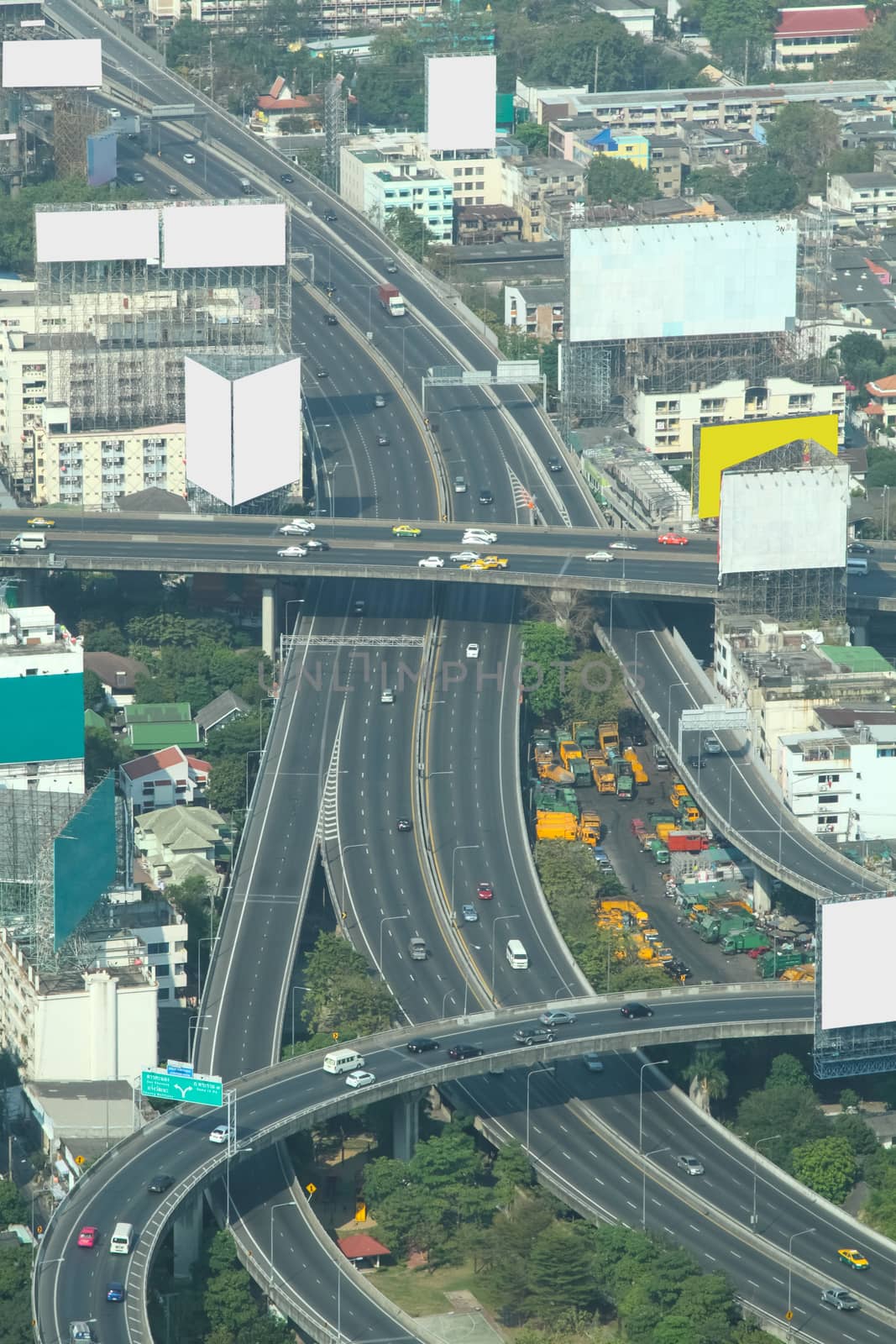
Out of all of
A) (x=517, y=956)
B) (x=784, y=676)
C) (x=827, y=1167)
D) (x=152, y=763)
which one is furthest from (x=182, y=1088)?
(x=784, y=676)

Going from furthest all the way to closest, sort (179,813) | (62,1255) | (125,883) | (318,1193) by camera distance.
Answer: (179,813) < (125,883) < (318,1193) < (62,1255)

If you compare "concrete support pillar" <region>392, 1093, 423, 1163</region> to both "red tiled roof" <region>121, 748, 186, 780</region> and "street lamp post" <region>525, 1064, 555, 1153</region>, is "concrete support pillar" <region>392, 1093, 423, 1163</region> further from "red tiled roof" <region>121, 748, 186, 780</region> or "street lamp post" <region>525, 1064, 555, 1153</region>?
"red tiled roof" <region>121, 748, 186, 780</region>

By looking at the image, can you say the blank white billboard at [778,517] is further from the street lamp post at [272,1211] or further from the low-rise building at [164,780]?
the street lamp post at [272,1211]

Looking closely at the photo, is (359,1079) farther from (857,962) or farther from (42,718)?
(42,718)

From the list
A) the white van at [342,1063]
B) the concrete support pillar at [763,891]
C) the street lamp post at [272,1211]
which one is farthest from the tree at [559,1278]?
the concrete support pillar at [763,891]

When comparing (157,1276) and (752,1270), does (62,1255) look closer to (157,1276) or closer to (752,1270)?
(157,1276)

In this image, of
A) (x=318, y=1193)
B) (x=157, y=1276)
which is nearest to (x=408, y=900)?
(x=318, y=1193)
